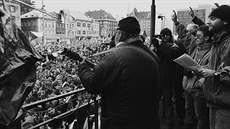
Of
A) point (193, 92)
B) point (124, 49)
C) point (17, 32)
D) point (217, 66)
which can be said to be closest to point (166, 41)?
point (193, 92)

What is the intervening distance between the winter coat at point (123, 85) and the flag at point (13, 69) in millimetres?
546

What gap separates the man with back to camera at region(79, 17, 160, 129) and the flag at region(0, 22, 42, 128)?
547mm

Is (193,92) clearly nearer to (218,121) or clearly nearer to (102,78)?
(218,121)

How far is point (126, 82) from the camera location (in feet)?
7.66

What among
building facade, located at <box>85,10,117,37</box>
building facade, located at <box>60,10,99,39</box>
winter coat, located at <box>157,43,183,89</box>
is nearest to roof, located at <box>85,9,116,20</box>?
building facade, located at <box>85,10,117,37</box>

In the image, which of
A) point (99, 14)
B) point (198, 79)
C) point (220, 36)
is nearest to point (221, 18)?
point (220, 36)

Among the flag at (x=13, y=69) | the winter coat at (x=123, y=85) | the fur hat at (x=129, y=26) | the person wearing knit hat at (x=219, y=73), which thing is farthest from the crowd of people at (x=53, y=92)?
the person wearing knit hat at (x=219, y=73)

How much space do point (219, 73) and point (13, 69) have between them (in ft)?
6.83

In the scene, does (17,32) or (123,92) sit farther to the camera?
(123,92)

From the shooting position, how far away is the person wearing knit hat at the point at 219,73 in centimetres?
275

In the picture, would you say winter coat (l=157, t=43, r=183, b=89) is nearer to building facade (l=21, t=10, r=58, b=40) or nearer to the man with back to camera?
the man with back to camera

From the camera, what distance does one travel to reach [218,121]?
2852mm

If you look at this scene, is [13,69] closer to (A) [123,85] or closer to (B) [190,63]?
(A) [123,85]

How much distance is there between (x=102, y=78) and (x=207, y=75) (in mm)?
1243
